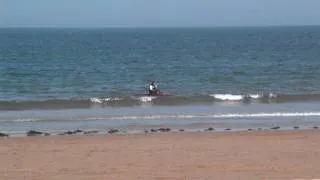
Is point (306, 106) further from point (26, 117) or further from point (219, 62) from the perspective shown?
point (219, 62)

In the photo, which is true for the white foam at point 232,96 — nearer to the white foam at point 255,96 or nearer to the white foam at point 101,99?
the white foam at point 255,96

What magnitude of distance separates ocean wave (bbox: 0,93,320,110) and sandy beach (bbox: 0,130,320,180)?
10.9 metres

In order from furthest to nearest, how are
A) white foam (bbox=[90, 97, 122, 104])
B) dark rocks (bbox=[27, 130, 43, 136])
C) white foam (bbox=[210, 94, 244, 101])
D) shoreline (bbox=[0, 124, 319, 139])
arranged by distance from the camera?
white foam (bbox=[210, 94, 244, 101]) < white foam (bbox=[90, 97, 122, 104]) < shoreline (bbox=[0, 124, 319, 139]) < dark rocks (bbox=[27, 130, 43, 136])

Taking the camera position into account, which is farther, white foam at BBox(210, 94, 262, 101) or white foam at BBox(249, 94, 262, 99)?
white foam at BBox(249, 94, 262, 99)

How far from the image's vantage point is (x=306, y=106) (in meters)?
27.3

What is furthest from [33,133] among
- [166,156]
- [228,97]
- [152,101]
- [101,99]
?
[228,97]

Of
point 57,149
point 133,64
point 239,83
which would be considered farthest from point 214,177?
point 133,64

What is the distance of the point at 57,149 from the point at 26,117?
8.85 metres

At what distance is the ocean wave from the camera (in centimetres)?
2842

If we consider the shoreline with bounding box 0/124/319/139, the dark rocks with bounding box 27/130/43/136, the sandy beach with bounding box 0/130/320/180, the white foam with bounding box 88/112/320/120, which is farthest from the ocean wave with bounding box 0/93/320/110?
the sandy beach with bounding box 0/130/320/180

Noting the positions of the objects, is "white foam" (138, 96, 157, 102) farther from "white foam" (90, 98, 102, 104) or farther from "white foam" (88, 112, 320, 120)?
"white foam" (88, 112, 320, 120)

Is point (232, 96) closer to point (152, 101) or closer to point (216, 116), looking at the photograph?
point (152, 101)

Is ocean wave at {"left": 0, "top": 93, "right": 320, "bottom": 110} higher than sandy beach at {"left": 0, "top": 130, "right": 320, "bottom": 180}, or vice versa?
sandy beach at {"left": 0, "top": 130, "right": 320, "bottom": 180}

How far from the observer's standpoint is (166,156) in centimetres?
1377
